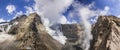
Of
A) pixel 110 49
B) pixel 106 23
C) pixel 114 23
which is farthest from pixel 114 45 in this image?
pixel 106 23

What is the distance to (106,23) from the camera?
639 ft

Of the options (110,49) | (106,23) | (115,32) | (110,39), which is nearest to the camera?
(110,49)

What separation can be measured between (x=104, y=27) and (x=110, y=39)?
48.4 m

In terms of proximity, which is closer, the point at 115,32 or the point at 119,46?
the point at 119,46

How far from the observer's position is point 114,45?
141875 millimetres

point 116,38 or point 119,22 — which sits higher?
point 119,22

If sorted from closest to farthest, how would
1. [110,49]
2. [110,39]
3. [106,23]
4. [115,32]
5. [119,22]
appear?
[110,49] → [110,39] → [115,32] → [119,22] → [106,23]

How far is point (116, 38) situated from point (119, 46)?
8.30 meters

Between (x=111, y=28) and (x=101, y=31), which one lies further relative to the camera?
(x=101, y=31)

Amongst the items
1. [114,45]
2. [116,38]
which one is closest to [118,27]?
[116,38]

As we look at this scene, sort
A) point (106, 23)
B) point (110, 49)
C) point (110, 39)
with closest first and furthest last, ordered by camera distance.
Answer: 1. point (110, 49)
2. point (110, 39)
3. point (106, 23)

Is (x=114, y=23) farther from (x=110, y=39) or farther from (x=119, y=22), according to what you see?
(x=110, y=39)

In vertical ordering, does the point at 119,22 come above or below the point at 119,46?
above

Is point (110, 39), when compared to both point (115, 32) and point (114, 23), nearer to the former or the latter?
point (115, 32)
